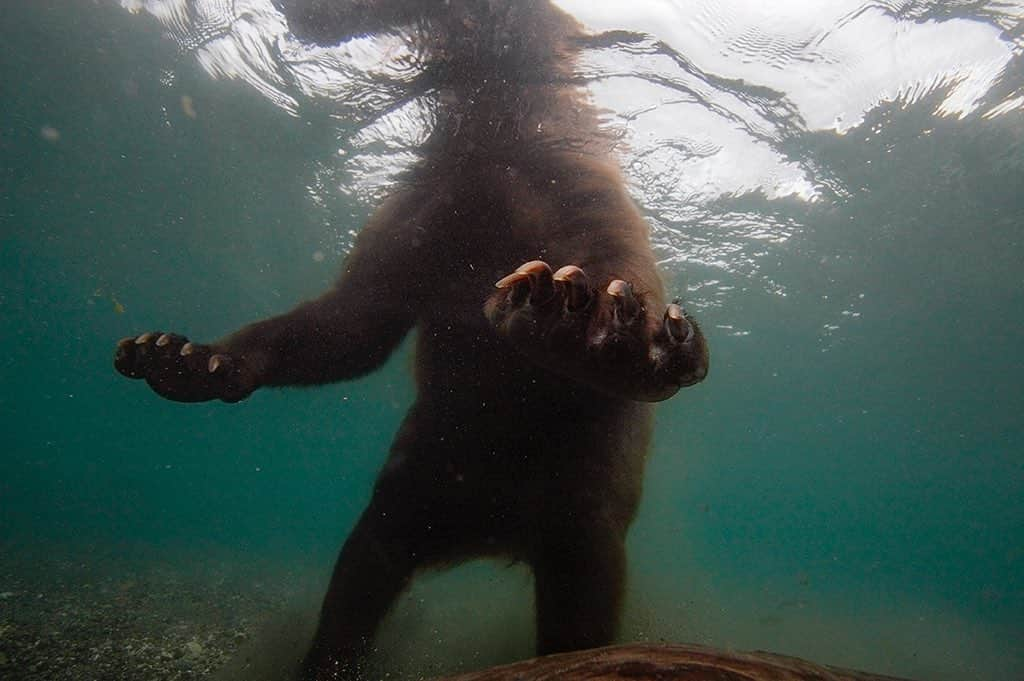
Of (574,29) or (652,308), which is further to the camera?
(574,29)

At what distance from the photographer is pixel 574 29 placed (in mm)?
5438

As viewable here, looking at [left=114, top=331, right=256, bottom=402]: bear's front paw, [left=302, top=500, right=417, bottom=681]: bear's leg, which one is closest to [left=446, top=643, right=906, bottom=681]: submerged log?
[left=302, top=500, right=417, bottom=681]: bear's leg

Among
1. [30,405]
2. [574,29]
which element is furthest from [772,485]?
[30,405]

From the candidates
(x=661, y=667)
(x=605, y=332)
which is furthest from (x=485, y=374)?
(x=661, y=667)

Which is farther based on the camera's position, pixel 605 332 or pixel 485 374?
pixel 485 374

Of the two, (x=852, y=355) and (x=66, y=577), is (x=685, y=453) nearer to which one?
(x=852, y=355)

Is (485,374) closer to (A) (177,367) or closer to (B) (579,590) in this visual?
(B) (579,590)

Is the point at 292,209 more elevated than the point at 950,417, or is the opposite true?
the point at 950,417

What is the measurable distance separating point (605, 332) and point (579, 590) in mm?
1481

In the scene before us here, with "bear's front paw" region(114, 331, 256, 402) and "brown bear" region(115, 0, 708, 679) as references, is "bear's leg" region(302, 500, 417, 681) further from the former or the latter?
"bear's front paw" region(114, 331, 256, 402)

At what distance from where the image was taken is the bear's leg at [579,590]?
103 inches

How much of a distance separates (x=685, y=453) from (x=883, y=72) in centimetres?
3285

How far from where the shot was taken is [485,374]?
2934 millimetres

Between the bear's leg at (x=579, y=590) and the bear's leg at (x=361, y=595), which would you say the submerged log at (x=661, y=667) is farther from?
the bear's leg at (x=361, y=595)
